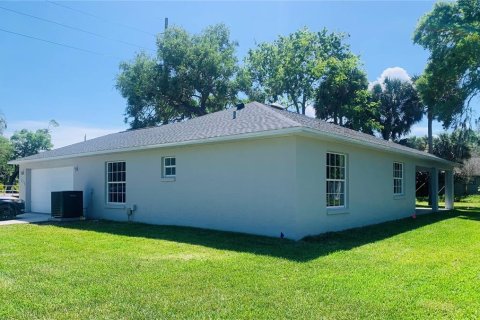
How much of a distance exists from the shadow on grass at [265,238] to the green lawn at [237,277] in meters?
0.05

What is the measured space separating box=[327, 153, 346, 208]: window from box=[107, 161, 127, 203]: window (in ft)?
25.4

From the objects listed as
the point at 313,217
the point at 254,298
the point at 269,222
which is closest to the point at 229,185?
the point at 269,222

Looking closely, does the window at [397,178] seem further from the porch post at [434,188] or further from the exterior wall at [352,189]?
the porch post at [434,188]

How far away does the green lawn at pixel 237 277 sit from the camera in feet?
15.4

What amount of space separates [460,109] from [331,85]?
12.4 meters

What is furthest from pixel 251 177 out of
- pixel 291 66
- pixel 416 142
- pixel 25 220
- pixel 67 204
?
pixel 416 142

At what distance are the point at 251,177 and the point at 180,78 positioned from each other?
25.3 meters

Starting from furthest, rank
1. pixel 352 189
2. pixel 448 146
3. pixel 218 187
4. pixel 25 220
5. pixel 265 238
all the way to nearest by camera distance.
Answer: pixel 448 146 < pixel 25 220 < pixel 352 189 < pixel 218 187 < pixel 265 238

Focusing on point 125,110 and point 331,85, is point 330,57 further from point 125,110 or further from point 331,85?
point 125,110

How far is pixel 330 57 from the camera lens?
37062 millimetres

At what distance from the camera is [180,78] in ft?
113

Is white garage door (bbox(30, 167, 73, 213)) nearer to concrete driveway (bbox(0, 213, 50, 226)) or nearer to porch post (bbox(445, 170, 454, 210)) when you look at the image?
concrete driveway (bbox(0, 213, 50, 226))

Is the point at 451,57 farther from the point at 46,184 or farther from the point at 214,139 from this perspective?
the point at 46,184

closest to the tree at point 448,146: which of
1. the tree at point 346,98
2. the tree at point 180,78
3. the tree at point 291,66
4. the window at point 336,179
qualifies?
the tree at point 346,98
